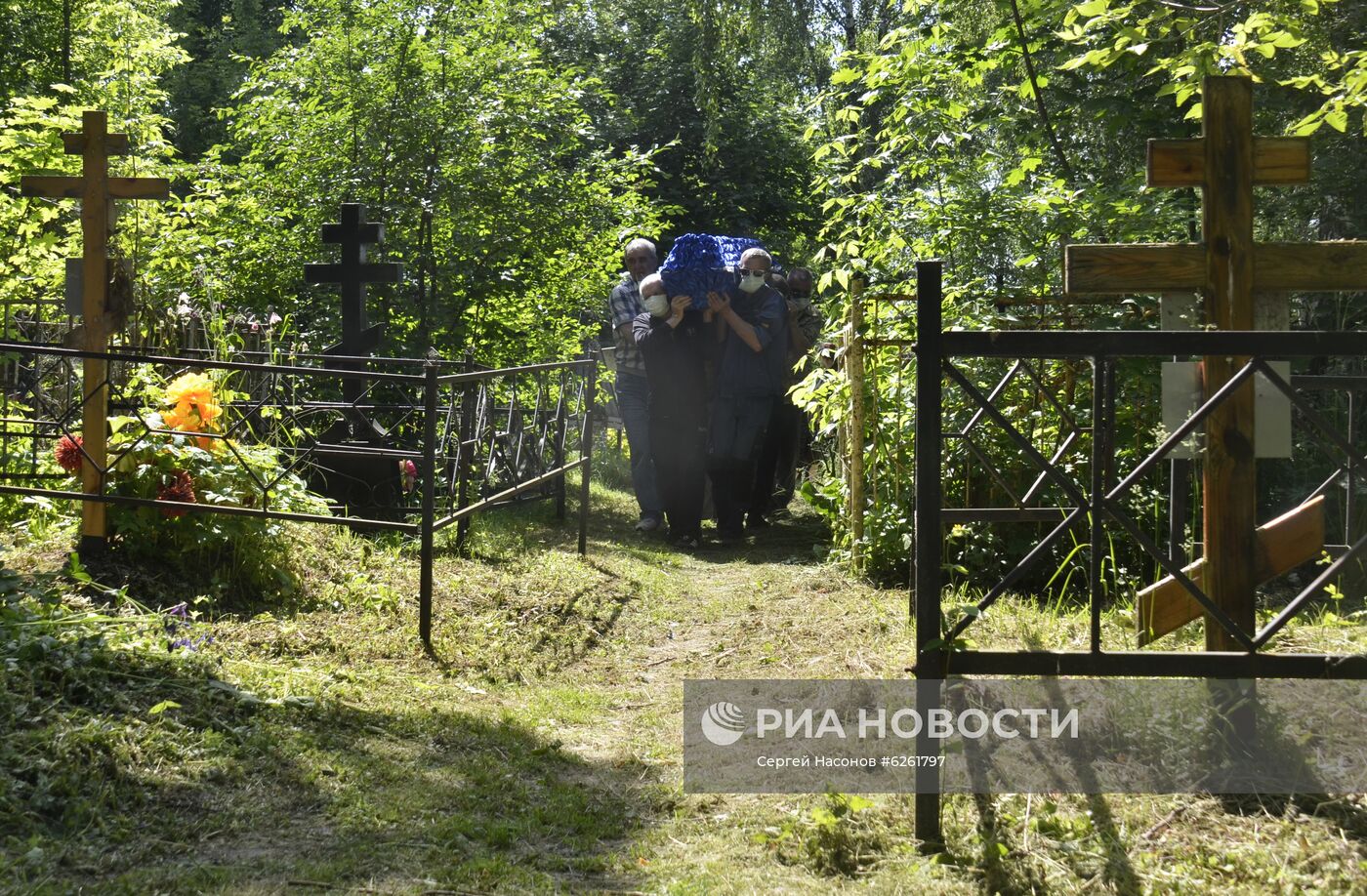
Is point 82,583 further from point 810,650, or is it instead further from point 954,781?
→ point 954,781

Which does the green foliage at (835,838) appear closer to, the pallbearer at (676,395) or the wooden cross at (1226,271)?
the wooden cross at (1226,271)

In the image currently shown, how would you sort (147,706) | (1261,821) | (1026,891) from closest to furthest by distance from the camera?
(1026,891) < (1261,821) < (147,706)

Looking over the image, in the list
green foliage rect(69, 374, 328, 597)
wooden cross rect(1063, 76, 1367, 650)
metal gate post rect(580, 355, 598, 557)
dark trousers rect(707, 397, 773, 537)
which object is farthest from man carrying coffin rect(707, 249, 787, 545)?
wooden cross rect(1063, 76, 1367, 650)

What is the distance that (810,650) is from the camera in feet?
19.2

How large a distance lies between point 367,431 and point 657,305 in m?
2.32

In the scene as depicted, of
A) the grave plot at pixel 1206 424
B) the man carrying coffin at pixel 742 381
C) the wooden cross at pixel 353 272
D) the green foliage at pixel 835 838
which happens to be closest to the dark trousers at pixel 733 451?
the man carrying coffin at pixel 742 381

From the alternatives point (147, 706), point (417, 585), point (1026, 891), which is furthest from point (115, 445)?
point (1026, 891)

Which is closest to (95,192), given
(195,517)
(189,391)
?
(189,391)

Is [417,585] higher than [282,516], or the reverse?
[282,516]

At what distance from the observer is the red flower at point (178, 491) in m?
6.21

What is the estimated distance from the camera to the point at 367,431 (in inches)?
341

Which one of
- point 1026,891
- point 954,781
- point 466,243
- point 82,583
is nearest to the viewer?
point 1026,891

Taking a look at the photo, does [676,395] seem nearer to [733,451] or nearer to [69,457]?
[733,451]

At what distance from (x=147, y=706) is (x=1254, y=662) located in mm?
3249
